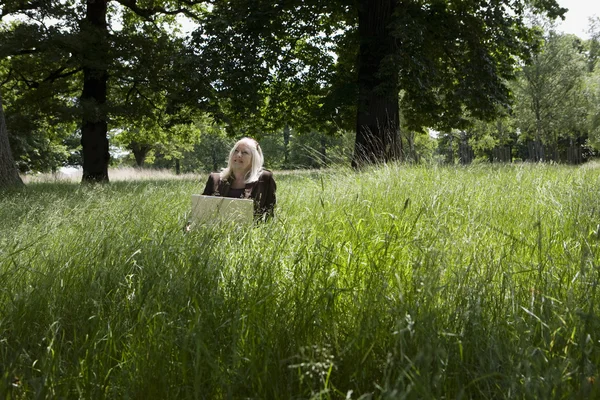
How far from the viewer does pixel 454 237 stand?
3.09 m

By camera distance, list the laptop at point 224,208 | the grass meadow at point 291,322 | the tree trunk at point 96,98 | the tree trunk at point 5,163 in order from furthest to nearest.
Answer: the tree trunk at point 96,98 → the tree trunk at point 5,163 → the laptop at point 224,208 → the grass meadow at point 291,322

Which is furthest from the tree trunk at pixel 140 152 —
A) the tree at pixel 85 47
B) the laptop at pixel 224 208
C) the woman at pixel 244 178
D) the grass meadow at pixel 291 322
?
the grass meadow at pixel 291 322

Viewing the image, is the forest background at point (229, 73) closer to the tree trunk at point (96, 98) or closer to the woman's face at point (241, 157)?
the tree trunk at point (96, 98)

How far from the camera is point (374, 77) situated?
13062 millimetres

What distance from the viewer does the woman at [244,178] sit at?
15.9 feet

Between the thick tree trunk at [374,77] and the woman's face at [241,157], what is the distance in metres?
7.91

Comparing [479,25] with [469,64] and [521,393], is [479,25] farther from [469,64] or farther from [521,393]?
[521,393]

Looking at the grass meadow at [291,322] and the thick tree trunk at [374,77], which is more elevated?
the thick tree trunk at [374,77]

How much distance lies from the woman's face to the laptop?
1091 mm

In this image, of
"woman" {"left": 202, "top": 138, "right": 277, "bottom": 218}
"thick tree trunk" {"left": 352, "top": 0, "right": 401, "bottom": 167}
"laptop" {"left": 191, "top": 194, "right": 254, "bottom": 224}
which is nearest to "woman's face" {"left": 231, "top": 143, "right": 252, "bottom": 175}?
"woman" {"left": 202, "top": 138, "right": 277, "bottom": 218}

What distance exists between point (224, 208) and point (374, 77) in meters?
10.1

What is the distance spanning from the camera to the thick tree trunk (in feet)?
41.7

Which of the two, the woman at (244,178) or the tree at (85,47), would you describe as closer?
the woman at (244,178)

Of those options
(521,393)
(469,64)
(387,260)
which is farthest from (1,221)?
(469,64)
